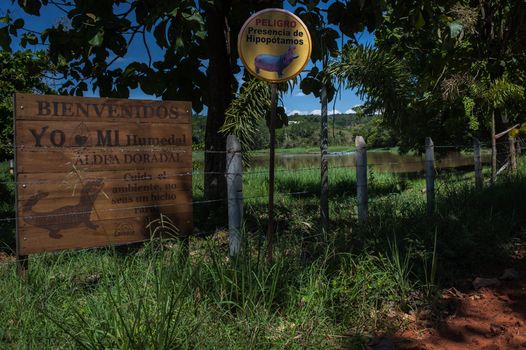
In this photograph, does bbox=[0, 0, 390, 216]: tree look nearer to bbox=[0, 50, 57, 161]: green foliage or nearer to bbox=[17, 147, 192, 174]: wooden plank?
bbox=[17, 147, 192, 174]: wooden plank

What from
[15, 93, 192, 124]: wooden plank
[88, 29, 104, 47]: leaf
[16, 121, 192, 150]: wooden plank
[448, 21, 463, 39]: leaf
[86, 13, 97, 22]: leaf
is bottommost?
[16, 121, 192, 150]: wooden plank

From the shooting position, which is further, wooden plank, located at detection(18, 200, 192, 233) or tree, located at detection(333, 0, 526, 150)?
tree, located at detection(333, 0, 526, 150)

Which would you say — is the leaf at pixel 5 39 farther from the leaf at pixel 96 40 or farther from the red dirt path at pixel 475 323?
the red dirt path at pixel 475 323

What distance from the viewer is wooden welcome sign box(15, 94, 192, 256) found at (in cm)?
389

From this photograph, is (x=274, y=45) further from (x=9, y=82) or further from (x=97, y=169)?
(x=9, y=82)

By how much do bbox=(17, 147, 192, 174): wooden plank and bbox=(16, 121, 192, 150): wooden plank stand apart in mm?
43

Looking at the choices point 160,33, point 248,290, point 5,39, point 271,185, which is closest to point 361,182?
point 271,185

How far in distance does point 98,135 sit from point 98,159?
0.20 metres

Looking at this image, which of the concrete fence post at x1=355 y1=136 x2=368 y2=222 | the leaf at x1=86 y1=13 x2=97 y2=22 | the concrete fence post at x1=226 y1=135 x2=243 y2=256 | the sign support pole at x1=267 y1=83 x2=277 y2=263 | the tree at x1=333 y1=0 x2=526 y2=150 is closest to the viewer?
the sign support pole at x1=267 y1=83 x2=277 y2=263

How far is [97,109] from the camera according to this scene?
4.15 metres

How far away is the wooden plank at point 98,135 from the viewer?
388 cm

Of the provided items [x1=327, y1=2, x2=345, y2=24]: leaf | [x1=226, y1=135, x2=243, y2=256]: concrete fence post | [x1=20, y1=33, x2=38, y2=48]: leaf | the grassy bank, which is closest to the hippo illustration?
[x1=226, y1=135, x2=243, y2=256]: concrete fence post

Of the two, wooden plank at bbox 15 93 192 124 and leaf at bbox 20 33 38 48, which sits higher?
leaf at bbox 20 33 38 48

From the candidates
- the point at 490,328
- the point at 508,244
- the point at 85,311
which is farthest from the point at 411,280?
the point at 85,311
